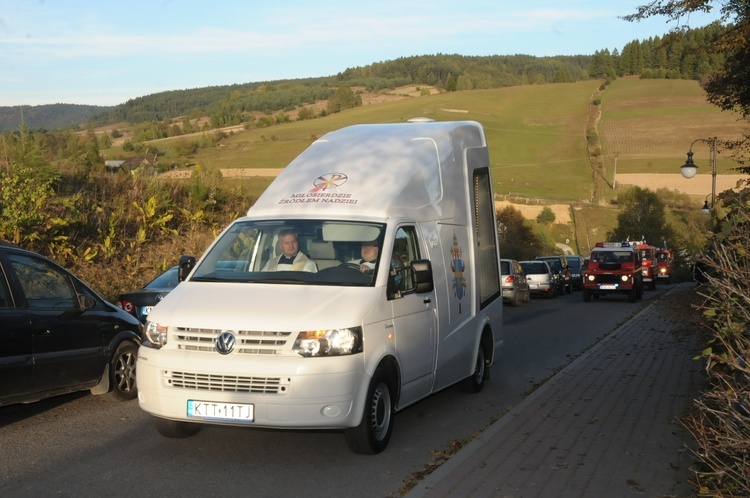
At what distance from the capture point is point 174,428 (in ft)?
26.0

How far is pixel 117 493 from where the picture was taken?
6.37 metres

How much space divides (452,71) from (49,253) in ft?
425

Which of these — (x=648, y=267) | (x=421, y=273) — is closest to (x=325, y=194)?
(x=421, y=273)

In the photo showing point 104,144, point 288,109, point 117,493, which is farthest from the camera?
point 288,109

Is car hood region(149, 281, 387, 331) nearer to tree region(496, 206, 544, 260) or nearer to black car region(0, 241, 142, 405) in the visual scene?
black car region(0, 241, 142, 405)

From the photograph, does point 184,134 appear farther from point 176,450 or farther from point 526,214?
point 176,450

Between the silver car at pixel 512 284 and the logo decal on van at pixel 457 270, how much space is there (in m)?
19.3

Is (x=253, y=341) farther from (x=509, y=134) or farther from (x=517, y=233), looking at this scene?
(x=509, y=134)

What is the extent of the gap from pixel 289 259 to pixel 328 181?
1.11 metres

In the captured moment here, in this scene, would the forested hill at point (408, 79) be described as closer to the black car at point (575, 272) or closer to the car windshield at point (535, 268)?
the black car at point (575, 272)

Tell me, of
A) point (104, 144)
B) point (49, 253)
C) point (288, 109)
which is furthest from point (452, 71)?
point (49, 253)

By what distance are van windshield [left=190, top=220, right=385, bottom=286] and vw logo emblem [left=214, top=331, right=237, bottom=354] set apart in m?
0.93

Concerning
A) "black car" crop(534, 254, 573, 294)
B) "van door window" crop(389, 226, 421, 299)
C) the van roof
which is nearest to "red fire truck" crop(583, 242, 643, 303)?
"black car" crop(534, 254, 573, 294)

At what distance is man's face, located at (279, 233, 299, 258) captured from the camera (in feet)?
27.6
